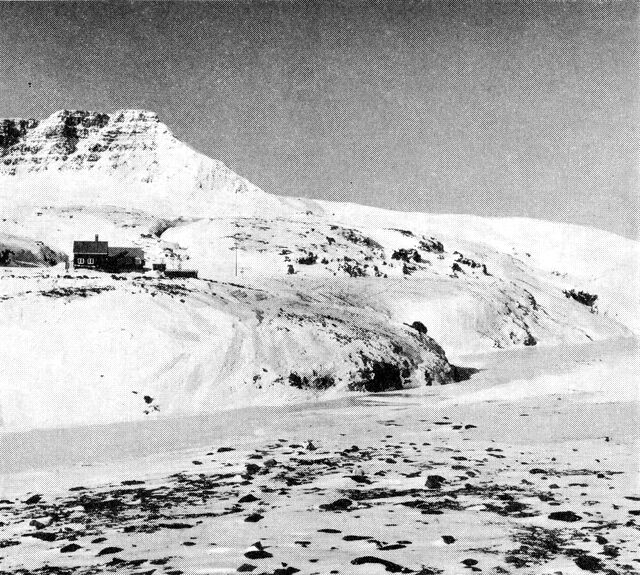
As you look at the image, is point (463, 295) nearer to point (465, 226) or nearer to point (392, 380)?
point (392, 380)

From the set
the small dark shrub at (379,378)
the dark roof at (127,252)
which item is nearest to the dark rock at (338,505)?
the small dark shrub at (379,378)

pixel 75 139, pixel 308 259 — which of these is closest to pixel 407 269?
pixel 308 259

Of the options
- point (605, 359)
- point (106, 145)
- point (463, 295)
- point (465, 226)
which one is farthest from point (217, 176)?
point (605, 359)

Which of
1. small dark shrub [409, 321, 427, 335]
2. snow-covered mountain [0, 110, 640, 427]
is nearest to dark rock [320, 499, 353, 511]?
snow-covered mountain [0, 110, 640, 427]

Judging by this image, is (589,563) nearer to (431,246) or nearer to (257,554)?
(257,554)

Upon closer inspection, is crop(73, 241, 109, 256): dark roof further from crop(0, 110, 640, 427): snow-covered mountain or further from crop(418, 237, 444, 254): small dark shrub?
crop(418, 237, 444, 254): small dark shrub

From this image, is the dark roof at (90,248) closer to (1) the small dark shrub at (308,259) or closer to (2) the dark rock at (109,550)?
(1) the small dark shrub at (308,259)
